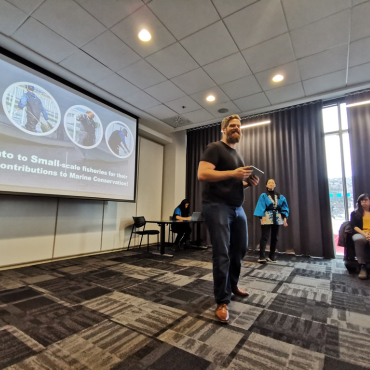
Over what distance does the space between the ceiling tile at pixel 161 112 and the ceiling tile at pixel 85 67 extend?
1252 millimetres

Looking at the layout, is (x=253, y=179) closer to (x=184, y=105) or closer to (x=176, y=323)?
(x=176, y=323)

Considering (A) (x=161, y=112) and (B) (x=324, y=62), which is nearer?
(B) (x=324, y=62)

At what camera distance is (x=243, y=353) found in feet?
3.69

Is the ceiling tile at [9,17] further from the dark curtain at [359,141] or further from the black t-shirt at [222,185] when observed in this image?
the dark curtain at [359,141]

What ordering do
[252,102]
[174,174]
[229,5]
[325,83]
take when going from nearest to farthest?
[229,5] < [325,83] < [252,102] < [174,174]

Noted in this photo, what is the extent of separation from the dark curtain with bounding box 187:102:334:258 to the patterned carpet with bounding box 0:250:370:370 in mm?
1514

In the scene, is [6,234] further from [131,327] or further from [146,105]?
[146,105]

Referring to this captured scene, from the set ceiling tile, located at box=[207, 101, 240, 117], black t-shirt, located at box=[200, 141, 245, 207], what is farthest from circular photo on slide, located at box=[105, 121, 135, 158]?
black t-shirt, located at box=[200, 141, 245, 207]

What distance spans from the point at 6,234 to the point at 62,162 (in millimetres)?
1230

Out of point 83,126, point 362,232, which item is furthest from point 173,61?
point 362,232

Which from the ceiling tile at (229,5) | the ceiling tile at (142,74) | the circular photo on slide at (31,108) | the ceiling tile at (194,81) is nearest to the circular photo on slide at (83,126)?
the circular photo on slide at (31,108)

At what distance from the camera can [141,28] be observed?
2512 millimetres

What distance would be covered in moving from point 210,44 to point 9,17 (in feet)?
7.52

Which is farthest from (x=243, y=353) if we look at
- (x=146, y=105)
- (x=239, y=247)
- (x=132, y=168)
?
(x=146, y=105)
